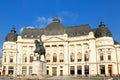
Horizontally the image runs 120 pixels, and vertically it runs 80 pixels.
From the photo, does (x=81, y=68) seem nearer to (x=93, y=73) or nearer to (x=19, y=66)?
(x=93, y=73)

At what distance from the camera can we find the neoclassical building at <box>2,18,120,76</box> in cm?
8050

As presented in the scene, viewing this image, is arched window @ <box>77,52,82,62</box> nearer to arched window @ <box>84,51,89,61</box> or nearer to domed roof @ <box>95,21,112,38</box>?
arched window @ <box>84,51,89,61</box>

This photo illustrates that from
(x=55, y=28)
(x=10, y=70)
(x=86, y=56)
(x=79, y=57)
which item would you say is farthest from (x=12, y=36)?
(x=86, y=56)

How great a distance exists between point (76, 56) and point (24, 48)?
2431 centimetres

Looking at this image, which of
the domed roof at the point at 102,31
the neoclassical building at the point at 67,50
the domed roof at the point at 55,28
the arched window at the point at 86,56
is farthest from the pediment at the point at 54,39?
the domed roof at the point at 102,31

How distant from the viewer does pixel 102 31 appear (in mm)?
83375

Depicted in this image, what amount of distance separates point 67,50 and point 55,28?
12.2 meters

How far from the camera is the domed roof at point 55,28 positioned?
9189cm

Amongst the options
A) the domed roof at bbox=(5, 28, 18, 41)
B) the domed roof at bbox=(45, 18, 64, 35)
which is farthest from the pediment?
the domed roof at bbox=(5, 28, 18, 41)

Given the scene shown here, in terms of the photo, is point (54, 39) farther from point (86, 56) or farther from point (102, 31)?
point (102, 31)

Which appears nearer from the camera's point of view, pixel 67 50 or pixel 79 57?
pixel 79 57

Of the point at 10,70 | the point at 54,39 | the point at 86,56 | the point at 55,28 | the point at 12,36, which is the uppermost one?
the point at 55,28

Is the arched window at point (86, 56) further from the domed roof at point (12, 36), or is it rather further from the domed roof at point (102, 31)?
the domed roof at point (12, 36)

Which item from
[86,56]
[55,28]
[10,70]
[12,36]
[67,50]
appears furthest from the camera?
[12,36]
